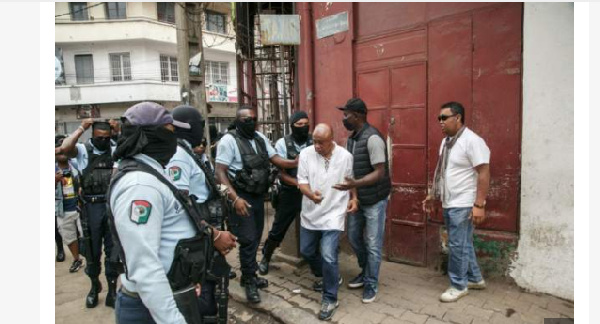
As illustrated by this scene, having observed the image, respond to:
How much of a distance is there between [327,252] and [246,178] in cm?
108

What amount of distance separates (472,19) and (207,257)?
3.56 meters

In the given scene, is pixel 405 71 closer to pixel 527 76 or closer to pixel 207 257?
pixel 527 76

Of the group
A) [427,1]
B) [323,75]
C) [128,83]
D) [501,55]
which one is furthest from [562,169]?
[128,83]

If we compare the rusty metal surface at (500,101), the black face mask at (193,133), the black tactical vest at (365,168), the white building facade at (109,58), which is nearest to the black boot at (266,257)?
the black tactical vest at (365,168)

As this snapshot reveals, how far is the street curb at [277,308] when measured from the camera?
10.6ft

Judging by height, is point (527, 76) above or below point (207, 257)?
above

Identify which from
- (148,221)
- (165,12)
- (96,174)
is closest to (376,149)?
(148,221)

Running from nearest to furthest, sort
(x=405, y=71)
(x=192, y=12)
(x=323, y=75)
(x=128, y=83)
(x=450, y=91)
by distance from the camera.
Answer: (x=450, y=91), (x=405, y=71), (x=323, y=75), (x=192, y=12), (x=128, y=83)

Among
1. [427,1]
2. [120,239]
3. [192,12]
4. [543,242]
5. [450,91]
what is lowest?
[543,242]

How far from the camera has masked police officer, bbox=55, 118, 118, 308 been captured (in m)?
3.67

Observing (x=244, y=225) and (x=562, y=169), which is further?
(x=244, y=225)

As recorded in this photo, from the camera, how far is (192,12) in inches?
285

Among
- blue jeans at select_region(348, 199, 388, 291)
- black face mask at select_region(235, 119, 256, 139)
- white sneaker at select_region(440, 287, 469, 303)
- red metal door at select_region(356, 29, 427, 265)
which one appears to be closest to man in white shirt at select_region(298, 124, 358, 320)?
blue jeans at select_region(348, 199, 388, 291)

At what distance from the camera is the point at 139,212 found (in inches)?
57.7
